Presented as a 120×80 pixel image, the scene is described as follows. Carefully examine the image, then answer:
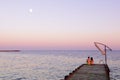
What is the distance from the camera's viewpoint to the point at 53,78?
41.1m

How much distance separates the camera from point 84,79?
23.2 metres

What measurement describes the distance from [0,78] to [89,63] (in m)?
19.3

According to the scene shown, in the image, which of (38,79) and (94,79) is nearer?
(94,79)

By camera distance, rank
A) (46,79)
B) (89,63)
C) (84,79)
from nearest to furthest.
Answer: (84,79), (46,79), (89,63)

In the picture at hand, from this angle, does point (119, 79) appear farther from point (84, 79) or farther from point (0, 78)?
point (0, 78)

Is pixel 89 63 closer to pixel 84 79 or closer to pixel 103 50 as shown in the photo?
pixel 103 50

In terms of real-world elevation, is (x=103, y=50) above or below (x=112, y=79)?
above

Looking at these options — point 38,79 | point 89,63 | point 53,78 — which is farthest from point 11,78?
point 89,63

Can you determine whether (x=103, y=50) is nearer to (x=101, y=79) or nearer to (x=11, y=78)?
(x=11, y=78)

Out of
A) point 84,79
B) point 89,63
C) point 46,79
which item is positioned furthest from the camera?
point 89,63

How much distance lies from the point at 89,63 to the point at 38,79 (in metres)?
13.1

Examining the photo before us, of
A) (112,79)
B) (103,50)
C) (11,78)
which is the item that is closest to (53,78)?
(11,78)

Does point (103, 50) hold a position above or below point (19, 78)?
above

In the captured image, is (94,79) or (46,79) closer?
(94,79)
